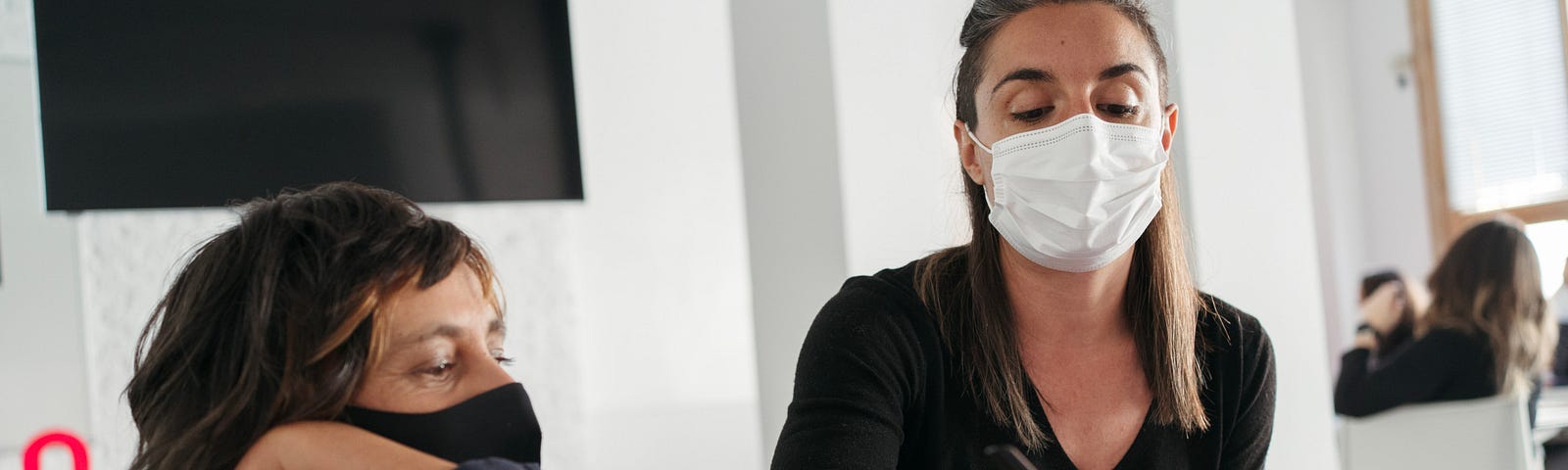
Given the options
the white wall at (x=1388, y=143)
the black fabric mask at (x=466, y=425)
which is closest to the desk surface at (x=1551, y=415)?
the white wall at (x=1388, y=143)

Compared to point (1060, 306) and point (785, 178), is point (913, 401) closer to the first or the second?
point (1060, 306)

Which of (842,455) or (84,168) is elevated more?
(84,168)

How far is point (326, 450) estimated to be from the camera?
0.79 meters

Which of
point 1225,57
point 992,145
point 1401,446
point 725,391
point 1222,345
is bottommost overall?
point 1401,446

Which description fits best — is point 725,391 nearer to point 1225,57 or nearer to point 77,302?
point 77,302

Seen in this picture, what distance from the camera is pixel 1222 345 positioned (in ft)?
4.64

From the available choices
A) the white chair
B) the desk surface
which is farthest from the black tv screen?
the desk surface

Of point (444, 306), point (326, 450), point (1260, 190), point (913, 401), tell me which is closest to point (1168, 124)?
point (913, 401)

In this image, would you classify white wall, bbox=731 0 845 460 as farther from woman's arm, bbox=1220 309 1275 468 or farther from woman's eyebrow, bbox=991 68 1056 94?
woman's arm, bbox=1220 309 1275 468

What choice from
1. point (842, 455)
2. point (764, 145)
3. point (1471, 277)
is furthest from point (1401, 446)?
point (842, 455)

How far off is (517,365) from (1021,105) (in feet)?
7.02

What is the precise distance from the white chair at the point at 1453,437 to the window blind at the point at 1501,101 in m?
3.49

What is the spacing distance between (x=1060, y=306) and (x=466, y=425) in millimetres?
736

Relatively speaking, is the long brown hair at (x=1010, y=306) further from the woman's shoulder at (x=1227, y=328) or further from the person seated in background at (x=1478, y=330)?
the person seated in background at (x=1478, y=330)
